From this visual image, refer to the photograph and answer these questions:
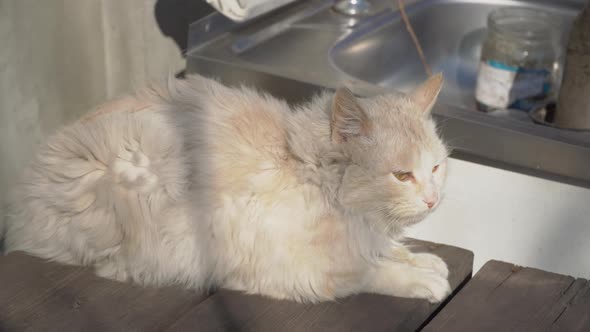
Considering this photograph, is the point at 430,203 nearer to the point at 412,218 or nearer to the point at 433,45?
the point at 412,218

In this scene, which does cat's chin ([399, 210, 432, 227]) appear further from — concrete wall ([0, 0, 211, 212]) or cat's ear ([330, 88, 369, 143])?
concrete wall ([0, 0, 211, 212])

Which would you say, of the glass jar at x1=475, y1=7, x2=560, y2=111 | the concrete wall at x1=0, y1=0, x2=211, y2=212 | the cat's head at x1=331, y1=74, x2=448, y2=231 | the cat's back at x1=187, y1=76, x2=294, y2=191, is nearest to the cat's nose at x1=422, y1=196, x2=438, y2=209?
the cat's head at x1=331, y1=74, x2=448, y2=231

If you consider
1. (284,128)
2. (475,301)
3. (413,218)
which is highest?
(284,128)

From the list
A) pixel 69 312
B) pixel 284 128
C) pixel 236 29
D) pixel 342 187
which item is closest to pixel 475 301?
pixel 342 187

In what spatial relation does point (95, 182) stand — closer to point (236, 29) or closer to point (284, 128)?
point (284, 128)

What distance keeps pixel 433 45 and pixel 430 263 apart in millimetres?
1562

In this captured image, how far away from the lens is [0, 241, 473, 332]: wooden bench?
4.40ft

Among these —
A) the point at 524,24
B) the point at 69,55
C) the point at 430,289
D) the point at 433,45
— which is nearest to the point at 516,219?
the point at 430,289

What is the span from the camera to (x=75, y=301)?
4.58 ft

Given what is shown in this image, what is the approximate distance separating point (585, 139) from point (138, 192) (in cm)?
113

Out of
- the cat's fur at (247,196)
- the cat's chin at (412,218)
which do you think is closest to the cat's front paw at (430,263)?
the cat's fur at (247,196)

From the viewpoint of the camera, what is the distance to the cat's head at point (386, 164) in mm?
1404

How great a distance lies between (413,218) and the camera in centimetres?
146

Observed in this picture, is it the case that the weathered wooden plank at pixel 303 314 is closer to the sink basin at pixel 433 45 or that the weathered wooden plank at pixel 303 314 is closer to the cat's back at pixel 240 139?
the cat's back at pixel 240 139
